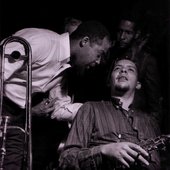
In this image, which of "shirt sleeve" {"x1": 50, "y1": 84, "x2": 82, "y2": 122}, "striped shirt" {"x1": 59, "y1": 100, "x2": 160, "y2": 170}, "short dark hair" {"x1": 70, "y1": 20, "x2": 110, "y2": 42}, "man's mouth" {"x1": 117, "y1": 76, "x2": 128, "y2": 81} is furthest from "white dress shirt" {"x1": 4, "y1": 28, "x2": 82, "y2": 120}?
"man's mouth" {"x1": 117, "y1": 76, "x2": 128, "y2": 81}

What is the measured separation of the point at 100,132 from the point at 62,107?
50 cm

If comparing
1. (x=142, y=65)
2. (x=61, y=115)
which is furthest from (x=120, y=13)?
(x=61, y=115)

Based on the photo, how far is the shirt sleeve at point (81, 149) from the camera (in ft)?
9.11

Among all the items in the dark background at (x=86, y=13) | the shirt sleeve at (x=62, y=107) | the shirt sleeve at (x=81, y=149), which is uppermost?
the dark background at (x=86, y=13)

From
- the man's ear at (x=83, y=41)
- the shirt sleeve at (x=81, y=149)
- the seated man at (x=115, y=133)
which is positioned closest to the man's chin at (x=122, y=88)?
the seated man at (x=115, y=133)

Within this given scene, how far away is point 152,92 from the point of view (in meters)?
3.72

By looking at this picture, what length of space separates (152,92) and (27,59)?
1345 millimetres

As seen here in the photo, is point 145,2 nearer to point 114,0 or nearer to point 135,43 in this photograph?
point 114,0

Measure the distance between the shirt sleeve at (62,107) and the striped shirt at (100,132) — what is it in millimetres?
212

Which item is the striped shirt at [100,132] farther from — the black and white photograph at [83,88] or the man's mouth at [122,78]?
the man's mouth at [122,78]

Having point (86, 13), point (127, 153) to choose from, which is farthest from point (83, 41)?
point (86, 13)

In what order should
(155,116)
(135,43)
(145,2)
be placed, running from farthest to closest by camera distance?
1. (145,2)
2. (135,43)
3. (155,116)

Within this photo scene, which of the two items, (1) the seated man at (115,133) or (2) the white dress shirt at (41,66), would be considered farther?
(2) the white dress shirt at (41,66)

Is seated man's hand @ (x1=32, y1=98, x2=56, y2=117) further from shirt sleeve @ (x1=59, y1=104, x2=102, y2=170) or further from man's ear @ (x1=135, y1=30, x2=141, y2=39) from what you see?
man's ear @ (x1=135, y1=30, x2=141, y2=39)
